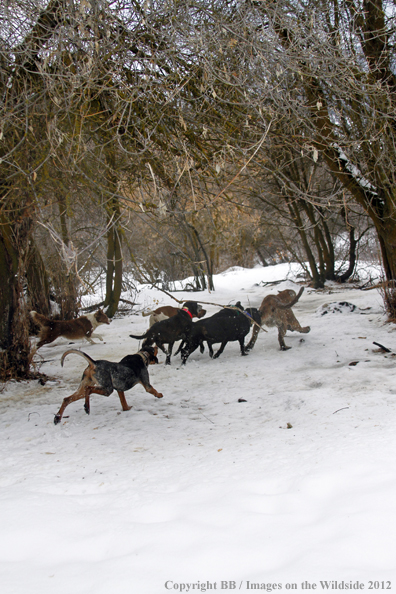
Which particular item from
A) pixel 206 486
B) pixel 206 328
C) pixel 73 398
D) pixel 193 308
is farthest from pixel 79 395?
pixel 193 308

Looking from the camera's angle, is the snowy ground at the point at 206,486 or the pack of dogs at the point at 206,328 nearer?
the snowy ground at the point at 206,486

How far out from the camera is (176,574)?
67.7 inches

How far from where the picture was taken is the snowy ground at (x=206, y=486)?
173cm

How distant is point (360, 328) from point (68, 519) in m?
5.57

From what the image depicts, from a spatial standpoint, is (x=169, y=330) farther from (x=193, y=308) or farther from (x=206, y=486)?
(x=206, y=486)

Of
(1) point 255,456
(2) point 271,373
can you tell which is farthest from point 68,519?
(2) point 271,373

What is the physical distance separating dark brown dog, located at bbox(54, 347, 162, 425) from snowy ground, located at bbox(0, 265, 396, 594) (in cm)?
23

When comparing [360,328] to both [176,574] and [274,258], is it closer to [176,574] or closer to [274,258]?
[176,574]

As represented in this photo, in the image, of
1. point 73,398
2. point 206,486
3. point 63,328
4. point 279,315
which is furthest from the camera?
point 63,328

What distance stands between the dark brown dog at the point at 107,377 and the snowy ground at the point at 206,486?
0.74ft

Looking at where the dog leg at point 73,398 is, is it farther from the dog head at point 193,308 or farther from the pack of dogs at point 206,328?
the dog head at point 193,308

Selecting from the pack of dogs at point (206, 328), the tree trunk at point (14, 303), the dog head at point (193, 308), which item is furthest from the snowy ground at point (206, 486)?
the dog head at point (193, 308)

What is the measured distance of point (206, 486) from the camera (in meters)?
2.52

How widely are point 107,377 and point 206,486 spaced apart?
5.10 feet
